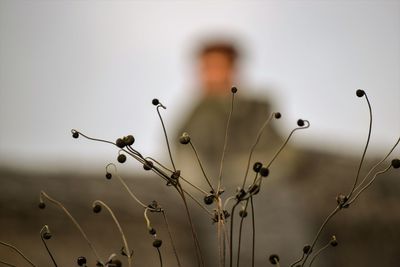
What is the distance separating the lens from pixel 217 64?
12875 mm

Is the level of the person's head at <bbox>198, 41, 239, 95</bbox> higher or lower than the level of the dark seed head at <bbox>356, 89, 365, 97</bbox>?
A: higher

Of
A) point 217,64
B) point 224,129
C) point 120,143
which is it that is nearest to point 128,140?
point 120,143

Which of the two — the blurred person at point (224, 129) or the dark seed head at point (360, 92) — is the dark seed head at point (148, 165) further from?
the blurred person at point (224, 129)

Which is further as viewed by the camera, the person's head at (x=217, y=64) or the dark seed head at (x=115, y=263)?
the person's head at (x=217, y=64)

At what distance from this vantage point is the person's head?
12.7 meters

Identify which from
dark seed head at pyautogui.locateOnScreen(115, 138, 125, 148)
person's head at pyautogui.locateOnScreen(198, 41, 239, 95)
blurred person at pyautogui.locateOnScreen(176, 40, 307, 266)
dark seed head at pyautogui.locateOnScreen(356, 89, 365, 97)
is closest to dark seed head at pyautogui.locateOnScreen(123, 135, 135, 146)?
dark seed head at pyautogui.locateOnScreen(115, 138, 125, 148)

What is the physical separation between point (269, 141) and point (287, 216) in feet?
20.6

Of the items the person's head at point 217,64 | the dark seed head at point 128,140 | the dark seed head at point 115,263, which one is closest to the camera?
the dark seed head at point 115,263

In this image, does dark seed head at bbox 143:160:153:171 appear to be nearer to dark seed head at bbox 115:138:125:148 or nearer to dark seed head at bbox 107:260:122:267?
dark seed head at bbox 115:138:125:148

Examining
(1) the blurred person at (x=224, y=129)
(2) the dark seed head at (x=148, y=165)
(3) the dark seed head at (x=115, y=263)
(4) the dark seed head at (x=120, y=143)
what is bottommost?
(3) the dark seed head at (x=115, y=263)

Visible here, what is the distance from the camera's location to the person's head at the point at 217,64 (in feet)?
41.6

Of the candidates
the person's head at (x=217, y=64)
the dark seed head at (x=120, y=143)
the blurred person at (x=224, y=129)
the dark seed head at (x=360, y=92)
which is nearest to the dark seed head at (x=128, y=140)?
the dark seed head at (x=120, y=143)

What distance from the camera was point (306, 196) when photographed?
6023mm

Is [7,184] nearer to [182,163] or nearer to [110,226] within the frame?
[110,226]
